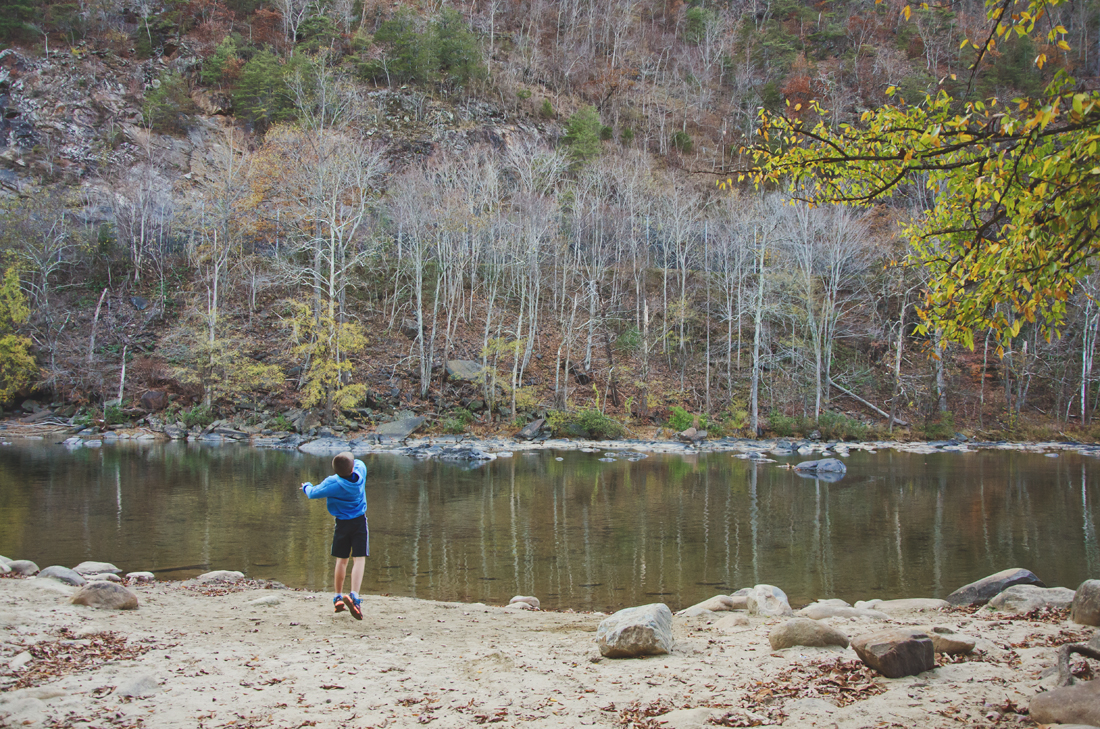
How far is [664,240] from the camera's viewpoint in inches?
1581

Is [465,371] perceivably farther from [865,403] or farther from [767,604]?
[767,604]

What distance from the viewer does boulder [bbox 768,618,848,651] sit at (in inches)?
193

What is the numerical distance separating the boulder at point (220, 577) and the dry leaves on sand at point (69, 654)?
2845 millimetres

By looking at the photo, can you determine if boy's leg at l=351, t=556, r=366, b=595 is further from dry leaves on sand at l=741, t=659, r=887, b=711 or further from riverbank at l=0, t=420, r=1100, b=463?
riverbank at l=0, t=420, r=1100, b=463

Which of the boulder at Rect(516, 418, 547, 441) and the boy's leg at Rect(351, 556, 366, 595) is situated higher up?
the boy's leg at Rect(351, 556, 366, 595)

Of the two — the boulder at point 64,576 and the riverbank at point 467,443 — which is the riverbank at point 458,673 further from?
the riverbank at point 467,443

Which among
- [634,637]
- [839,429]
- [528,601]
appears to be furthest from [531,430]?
[634,637]

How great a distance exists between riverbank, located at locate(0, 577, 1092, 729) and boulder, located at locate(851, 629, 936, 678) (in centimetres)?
7

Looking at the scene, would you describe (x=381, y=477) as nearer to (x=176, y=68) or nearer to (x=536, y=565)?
(x=536, y=565)

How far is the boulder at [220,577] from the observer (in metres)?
7.97

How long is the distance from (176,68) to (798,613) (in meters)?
65.0

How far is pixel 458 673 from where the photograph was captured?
461 cm

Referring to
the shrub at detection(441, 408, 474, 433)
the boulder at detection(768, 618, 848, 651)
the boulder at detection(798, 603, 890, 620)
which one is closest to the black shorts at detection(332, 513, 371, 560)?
the boulder at detection(768, 618, 848, 651)

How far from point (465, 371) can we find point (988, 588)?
28.8 m
